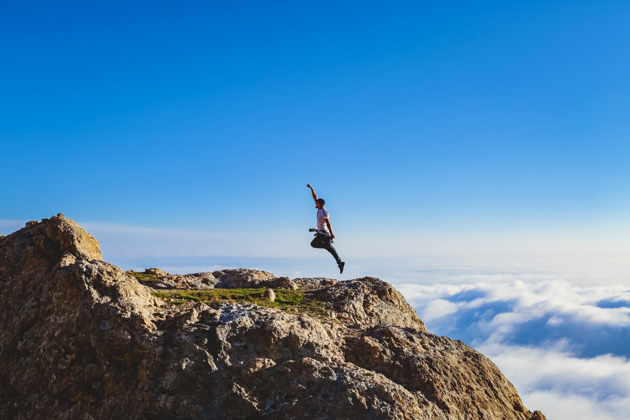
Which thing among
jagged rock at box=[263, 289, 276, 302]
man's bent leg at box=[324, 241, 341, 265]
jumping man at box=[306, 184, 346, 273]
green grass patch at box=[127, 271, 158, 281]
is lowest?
jagged rock at box=[263, 289, 276, 302]

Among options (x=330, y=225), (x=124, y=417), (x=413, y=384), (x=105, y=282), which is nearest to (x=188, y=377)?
(x=124, y=417)

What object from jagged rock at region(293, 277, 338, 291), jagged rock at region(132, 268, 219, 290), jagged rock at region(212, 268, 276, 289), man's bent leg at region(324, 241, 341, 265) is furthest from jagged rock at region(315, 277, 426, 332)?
jagged rock at region(132, 268, 219, 290)

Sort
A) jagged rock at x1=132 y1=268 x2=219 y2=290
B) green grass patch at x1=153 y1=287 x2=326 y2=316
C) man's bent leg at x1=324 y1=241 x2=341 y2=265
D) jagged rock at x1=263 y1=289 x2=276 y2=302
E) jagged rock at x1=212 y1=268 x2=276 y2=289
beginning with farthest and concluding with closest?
jagged rock at x1=212 y1=268 x2=276 y2=289, jagged rock at x1=132 y1=268 x2=219 y2=290, man's bent leg at x1=324 y1=241 x2=341 y2=265, jagged rock at x1=263 y1=289 x2=276 y2=302, green grass patch at x1=153 y1=287 x2=326 y2=316

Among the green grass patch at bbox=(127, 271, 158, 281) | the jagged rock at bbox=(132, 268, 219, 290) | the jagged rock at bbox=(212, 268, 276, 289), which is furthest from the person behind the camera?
the jagged rock at bbox=(212, 268, 276, 289)

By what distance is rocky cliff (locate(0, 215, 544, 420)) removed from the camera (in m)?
13.3

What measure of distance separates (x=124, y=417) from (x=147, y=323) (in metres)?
2.95

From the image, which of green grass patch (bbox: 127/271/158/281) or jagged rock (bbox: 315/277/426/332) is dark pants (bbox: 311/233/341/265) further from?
green grass patch (bbox: 127/271/158/281)

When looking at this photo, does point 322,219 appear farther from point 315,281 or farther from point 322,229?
→ point 315,281

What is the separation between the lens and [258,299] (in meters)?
20.8

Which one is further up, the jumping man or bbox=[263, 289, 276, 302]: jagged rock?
the jumping man

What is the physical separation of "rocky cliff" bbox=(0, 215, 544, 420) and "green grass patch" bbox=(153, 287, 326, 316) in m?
1.71

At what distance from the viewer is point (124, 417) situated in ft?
43.4

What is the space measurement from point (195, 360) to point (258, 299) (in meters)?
6.79

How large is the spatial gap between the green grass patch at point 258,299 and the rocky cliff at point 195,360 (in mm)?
1710
